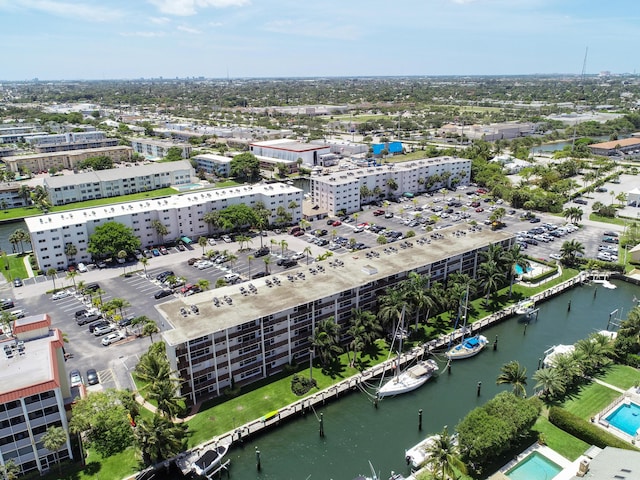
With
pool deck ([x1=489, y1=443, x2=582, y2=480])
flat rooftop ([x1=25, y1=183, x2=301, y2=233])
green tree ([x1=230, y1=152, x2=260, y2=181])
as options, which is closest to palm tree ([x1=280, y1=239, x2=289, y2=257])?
flat rooftop ([x1=25, y1=183, x2=301, y2=233])

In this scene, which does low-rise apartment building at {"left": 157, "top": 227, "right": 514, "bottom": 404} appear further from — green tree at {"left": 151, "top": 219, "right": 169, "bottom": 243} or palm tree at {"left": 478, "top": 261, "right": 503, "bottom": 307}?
green tree at {"left": 151, "top": 219, "right": 169, "bottom": 243}

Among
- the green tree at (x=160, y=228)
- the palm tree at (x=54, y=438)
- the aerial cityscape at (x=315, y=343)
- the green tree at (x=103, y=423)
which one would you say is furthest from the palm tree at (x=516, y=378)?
the green tree at (x=160, y=228)

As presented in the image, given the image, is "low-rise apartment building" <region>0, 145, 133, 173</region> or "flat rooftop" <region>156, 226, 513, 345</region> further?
"low-rise apartment building" <region>0, 145, 133, 173</region>

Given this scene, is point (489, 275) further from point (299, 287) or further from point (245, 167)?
point (245, 167)

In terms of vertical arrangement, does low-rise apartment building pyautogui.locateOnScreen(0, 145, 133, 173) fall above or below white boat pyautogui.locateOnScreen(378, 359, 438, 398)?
above

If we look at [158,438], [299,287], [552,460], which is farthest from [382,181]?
[158,438]

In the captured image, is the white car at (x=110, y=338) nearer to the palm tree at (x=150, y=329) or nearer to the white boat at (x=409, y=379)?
the palm tree at (x=150, y=329)

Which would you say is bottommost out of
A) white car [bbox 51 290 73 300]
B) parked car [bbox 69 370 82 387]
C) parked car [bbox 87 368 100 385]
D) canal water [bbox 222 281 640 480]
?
canal water [bbox 222 281 640 480]

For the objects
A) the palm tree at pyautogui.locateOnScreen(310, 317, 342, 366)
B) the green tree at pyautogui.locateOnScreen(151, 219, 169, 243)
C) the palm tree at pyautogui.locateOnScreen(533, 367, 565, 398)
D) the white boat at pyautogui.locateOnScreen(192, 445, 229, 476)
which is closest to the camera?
the white boat at pyautogui.locateOnScreen(192, 445, 229, 476)
